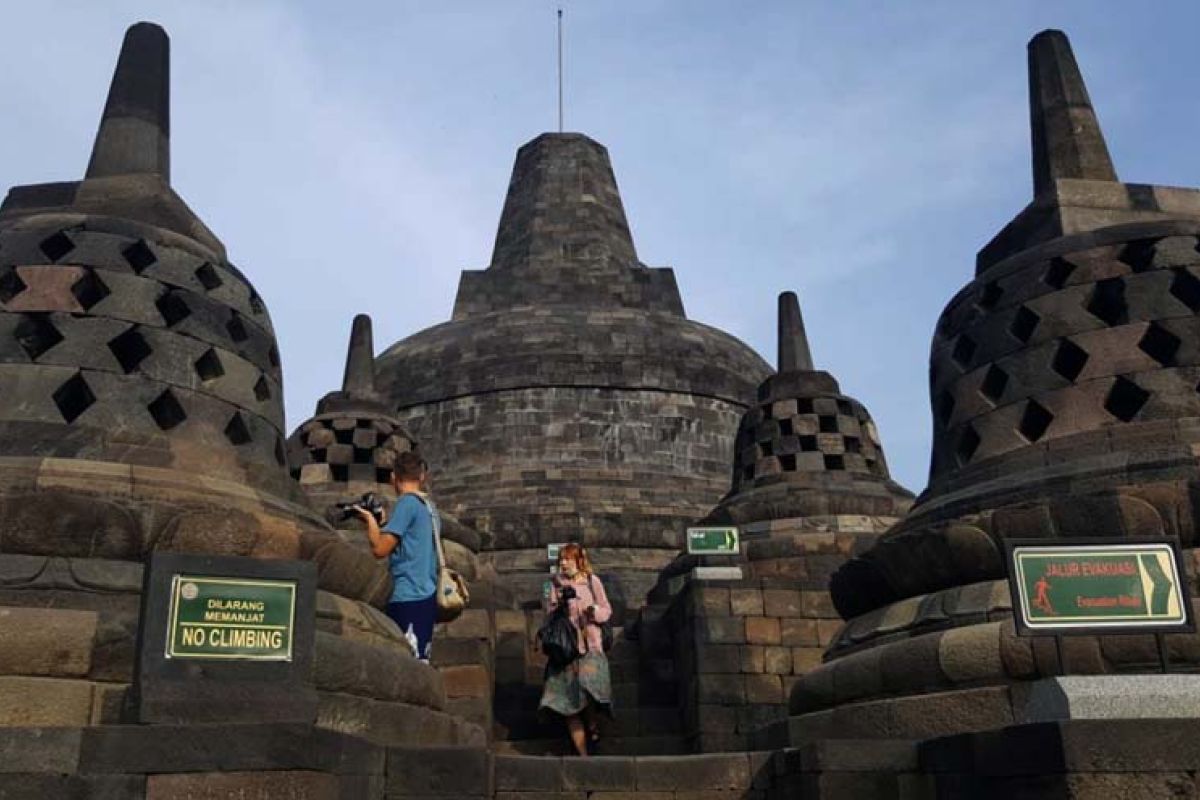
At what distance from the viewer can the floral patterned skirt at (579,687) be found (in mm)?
8555

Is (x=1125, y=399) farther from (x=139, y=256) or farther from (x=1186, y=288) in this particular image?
(x=139, y=256)

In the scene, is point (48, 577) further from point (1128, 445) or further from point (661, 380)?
point (661, 380)

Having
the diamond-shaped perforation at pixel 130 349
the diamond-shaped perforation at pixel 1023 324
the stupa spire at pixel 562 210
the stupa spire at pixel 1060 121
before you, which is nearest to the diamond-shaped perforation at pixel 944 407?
the diamond-shaped perforation at pixel 1023 324

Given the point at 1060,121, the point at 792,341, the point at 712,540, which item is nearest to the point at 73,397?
the point at 712,540

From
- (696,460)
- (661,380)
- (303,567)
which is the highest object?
(661,380)

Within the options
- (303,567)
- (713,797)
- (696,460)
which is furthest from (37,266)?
(696,460)

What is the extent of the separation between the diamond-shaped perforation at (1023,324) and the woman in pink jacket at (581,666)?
368 centimetres

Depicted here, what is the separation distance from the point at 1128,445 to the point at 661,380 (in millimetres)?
17758

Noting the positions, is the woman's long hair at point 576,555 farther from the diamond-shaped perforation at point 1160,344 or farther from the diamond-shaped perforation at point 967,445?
the diamond-shaped perforation at point 1160,344

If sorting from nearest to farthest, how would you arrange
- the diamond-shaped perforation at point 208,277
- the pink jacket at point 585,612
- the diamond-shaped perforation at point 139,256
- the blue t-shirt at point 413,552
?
1. the blue t-shirt at point 413,552
2. the diamond-shaped perforation at point 139,256
3. the diamond-shaped perforation at point 208,277
4. the pink jacket at point 585,612

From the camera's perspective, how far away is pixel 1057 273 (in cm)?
794

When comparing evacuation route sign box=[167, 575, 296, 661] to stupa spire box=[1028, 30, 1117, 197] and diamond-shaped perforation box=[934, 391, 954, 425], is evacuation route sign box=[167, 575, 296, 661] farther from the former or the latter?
stupa spire box=[1028, 30, 1117, 197]

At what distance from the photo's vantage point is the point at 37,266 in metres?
7.54

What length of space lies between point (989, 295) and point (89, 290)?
21.1 feet
